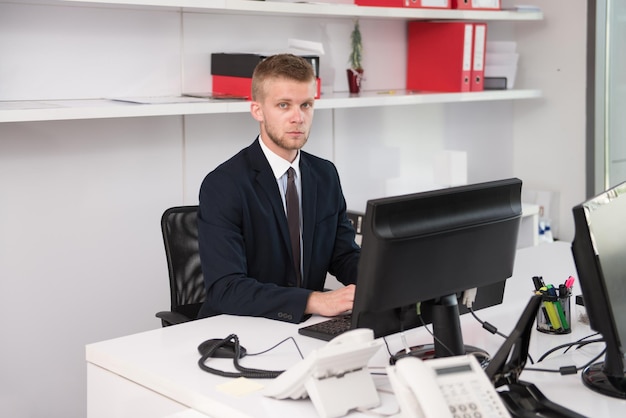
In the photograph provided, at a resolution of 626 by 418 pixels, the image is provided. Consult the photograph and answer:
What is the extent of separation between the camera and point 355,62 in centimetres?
389

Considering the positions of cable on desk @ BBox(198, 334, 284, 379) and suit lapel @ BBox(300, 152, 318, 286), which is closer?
cable on desk @ BBox(198, 334, 284, 379)

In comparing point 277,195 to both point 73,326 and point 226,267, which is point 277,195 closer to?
point 226,267

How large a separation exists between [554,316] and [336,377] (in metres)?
0.77

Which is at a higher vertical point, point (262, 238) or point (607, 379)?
point (262, 238)

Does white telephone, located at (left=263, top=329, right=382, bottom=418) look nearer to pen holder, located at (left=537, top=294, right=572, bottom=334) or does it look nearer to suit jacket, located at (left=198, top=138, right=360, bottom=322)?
suit jacket, located at (left=198, top=138, right=360, bottom=322)

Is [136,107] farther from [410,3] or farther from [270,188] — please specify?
[410,3]

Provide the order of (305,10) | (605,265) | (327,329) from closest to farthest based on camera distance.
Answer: (605,265)
(327,329)
(305,10)

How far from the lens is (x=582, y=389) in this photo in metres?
1.79

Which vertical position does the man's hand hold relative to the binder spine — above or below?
below

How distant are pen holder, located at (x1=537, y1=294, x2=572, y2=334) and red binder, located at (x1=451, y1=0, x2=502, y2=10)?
211cm

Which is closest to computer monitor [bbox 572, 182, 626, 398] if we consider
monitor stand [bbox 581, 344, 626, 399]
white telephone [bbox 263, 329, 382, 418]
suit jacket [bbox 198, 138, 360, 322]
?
monitor stand [bbox 581, 344, 626, 399]

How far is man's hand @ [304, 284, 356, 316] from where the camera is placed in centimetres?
220

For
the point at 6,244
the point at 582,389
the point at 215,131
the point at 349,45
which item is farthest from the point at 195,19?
the point at 582,389

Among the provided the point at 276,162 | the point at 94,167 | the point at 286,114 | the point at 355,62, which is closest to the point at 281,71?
the point at 286,114
